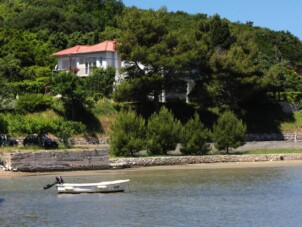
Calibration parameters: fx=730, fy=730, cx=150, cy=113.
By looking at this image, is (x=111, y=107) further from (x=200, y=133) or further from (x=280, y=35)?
(x=280, y=35)

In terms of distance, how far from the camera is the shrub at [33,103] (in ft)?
232

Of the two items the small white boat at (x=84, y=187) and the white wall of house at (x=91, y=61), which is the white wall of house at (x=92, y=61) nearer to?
the white wall of house at (x=91, y=61)

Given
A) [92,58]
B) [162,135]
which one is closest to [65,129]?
[162,135]

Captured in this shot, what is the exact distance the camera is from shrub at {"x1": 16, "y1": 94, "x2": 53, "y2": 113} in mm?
70625

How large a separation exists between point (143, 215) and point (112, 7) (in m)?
113

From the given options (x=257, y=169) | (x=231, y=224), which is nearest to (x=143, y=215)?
(x=231, y=224)

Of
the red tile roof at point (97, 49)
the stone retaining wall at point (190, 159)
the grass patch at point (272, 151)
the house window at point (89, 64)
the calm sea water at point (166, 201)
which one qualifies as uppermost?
the red tile roof at point (97, 49)

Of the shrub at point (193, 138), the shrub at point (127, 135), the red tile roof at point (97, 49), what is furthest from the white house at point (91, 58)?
the shrub at point (127, 135)

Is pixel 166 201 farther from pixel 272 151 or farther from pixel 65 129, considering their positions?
pixel 272 151

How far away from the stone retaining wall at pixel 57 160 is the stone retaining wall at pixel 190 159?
1761 mm

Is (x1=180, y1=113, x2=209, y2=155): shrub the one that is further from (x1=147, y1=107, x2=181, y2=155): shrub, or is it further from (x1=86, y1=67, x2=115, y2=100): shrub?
A: (x1=86, y1=67, x2=115, y2=100): shrub

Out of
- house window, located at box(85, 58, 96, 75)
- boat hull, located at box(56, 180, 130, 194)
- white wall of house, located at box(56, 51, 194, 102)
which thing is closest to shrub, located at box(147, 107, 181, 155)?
boat hull, located at box(56, 180, 130, 194)

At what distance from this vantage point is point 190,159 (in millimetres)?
61500

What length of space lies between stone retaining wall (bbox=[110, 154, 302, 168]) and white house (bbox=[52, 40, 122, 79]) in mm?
27200
